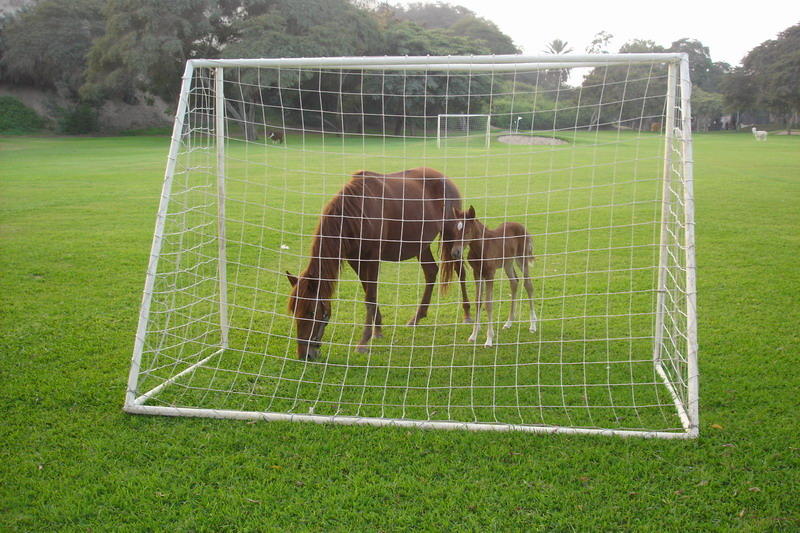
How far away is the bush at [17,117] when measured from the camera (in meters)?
39.2

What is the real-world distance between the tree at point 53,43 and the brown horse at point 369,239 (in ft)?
145

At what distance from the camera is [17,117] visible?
4028 cm

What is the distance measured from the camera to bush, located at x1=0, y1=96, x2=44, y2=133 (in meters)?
39.2

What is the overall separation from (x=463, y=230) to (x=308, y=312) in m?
1.64

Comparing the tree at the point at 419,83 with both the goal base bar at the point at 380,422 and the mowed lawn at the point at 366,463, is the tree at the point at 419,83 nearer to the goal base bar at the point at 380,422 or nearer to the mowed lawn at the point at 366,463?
the mowed lawn at the point at 366,463

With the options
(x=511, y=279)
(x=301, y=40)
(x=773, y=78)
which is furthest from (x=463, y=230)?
(x=773, y=78)

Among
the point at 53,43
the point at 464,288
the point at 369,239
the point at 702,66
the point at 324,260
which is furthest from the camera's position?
the point at 702,66

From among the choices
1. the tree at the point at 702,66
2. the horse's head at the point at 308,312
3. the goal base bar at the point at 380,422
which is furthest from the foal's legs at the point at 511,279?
the tree at the point at 702,66

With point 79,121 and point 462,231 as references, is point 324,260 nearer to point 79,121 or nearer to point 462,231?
point 462,231

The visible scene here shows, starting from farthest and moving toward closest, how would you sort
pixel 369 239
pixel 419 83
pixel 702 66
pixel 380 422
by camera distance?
pixel 702 66, pixel 419 83, pixel 369 239, pixel 380 422

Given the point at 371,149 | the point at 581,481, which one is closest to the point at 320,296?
the point at 581,481

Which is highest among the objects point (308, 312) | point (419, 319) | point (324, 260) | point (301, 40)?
point (301, 40)

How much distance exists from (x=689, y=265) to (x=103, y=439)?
4.07 m

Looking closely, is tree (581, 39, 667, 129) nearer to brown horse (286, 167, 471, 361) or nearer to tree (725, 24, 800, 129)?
brown horse (286, 167, 471, 361)
